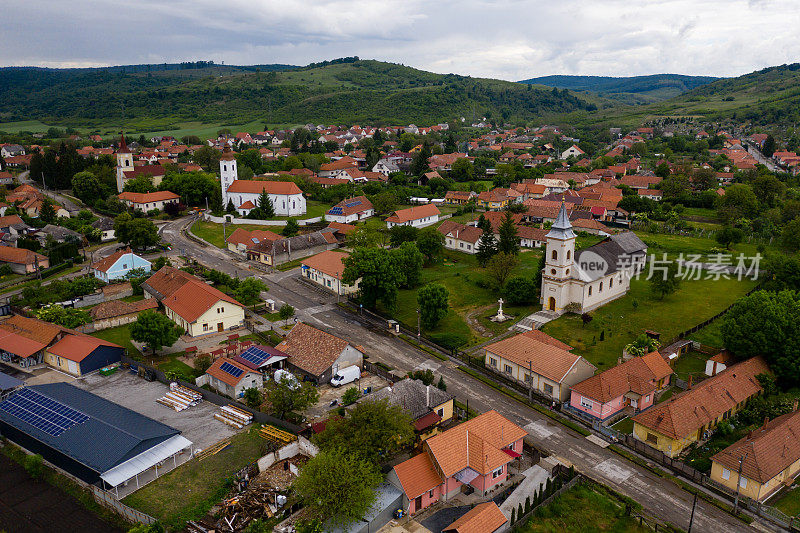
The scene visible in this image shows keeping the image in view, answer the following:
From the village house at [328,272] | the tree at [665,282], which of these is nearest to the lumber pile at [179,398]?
the village house at [328,272]

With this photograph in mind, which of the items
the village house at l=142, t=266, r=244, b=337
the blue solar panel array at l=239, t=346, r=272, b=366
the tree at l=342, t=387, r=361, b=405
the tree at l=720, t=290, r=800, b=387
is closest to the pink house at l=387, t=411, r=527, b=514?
the tree at l=342, t=387, r=361, b=405

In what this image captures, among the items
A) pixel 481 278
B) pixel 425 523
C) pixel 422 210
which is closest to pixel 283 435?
pixel 425 523

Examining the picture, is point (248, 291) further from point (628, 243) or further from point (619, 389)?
point (628, 243)

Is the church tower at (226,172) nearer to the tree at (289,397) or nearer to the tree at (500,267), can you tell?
the tree at (500,267)

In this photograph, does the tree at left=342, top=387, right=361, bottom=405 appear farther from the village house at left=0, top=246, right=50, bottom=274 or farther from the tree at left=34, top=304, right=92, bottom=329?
the village house at left=0, top=246, right=50, bottom=274

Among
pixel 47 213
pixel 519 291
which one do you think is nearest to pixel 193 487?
pixel 519 291

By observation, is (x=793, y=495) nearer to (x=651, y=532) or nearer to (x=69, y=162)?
(x=651, y=532)
